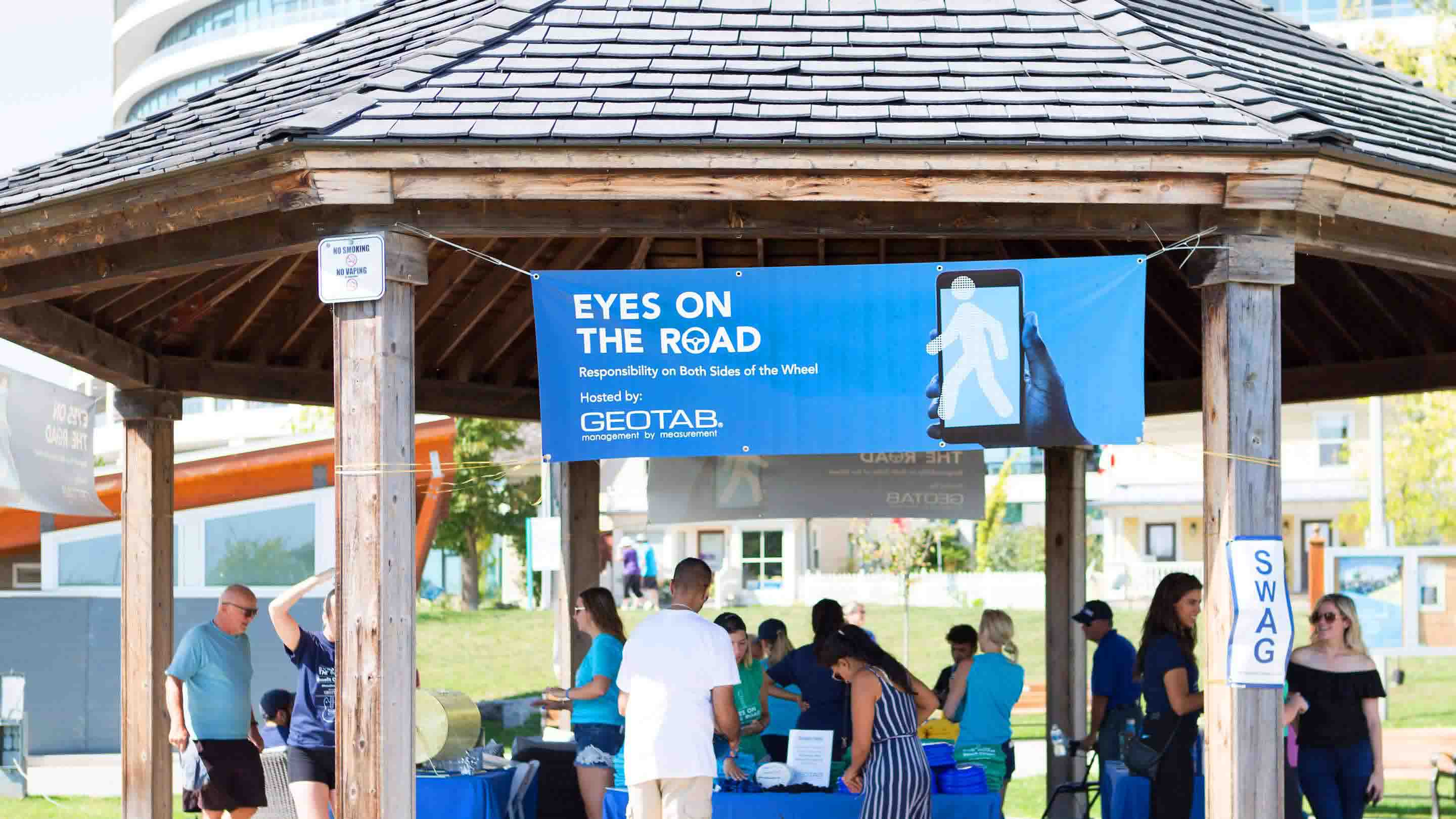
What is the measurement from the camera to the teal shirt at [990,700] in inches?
373

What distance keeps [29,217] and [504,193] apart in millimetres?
2580

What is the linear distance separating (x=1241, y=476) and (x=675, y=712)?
260cm

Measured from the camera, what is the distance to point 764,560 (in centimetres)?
4544

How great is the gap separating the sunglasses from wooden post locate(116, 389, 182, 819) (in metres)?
1.19

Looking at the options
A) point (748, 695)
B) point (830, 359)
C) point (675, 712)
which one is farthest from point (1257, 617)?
point (748, 695)

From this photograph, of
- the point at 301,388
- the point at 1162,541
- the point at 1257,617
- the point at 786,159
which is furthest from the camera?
the point at 1162,541

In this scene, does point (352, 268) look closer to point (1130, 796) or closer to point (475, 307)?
point (475, 307)

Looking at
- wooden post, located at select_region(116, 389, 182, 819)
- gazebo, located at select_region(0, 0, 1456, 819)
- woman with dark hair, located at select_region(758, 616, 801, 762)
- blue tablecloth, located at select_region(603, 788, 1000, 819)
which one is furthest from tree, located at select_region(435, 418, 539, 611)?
blue tablecloth, located at select_region(603, 788, 1000, 819)

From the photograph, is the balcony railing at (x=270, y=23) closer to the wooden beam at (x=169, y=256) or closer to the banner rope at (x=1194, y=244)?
the wooden beam at (x=169, y=256)

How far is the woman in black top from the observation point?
27.0ft

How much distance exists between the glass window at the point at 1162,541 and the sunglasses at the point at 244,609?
39.6 meters

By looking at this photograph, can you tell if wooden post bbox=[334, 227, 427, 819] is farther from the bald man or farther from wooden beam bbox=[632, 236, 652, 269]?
wooden beam bbox=[632, 236, 652, 269]

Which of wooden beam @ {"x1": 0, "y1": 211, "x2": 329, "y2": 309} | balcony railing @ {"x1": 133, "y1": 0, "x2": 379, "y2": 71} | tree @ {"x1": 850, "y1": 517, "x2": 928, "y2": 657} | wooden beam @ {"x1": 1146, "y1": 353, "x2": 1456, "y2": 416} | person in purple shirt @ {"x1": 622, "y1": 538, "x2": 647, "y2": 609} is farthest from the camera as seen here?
balcony railing @ {"x1": 133, "y1": 0, "x2": 379, "y2": 71}

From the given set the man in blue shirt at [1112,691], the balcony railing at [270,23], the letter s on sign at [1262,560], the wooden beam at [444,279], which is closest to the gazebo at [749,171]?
the letter s on sign at [1262,560]
